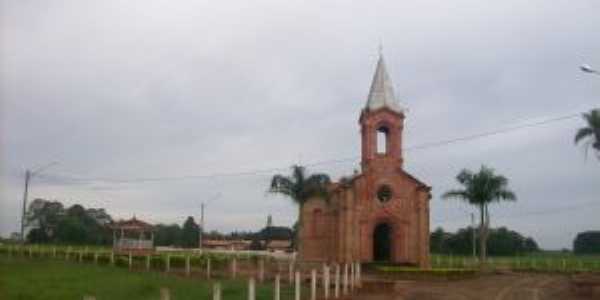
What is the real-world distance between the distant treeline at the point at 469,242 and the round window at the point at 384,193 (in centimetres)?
4093

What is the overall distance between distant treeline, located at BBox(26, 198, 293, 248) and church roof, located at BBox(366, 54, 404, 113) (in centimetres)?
5141

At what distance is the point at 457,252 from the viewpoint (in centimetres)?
9294

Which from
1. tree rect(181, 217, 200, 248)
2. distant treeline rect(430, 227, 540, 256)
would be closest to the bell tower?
distant treeline rect(430, 227, 540, 256)

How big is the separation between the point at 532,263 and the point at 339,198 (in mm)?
15998

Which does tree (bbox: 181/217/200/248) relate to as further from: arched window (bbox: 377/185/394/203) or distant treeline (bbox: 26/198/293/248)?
arched window (bbox: 377/185/394/203)

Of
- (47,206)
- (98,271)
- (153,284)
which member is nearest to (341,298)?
(153,284)

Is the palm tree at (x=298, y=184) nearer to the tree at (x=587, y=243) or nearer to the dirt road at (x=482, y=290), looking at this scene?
the dirt road at (x=482, y=290)

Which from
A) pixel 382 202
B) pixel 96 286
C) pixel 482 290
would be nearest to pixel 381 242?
pixel 382 202

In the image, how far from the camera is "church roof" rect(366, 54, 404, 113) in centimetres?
4912

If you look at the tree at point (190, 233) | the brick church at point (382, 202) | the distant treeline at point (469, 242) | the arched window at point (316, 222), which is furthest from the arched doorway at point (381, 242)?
the tree at point (190, 233)

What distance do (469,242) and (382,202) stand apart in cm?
4660

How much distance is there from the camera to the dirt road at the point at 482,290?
2765cm

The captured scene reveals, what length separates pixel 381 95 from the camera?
163 feet

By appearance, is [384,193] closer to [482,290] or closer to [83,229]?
[482,290]
